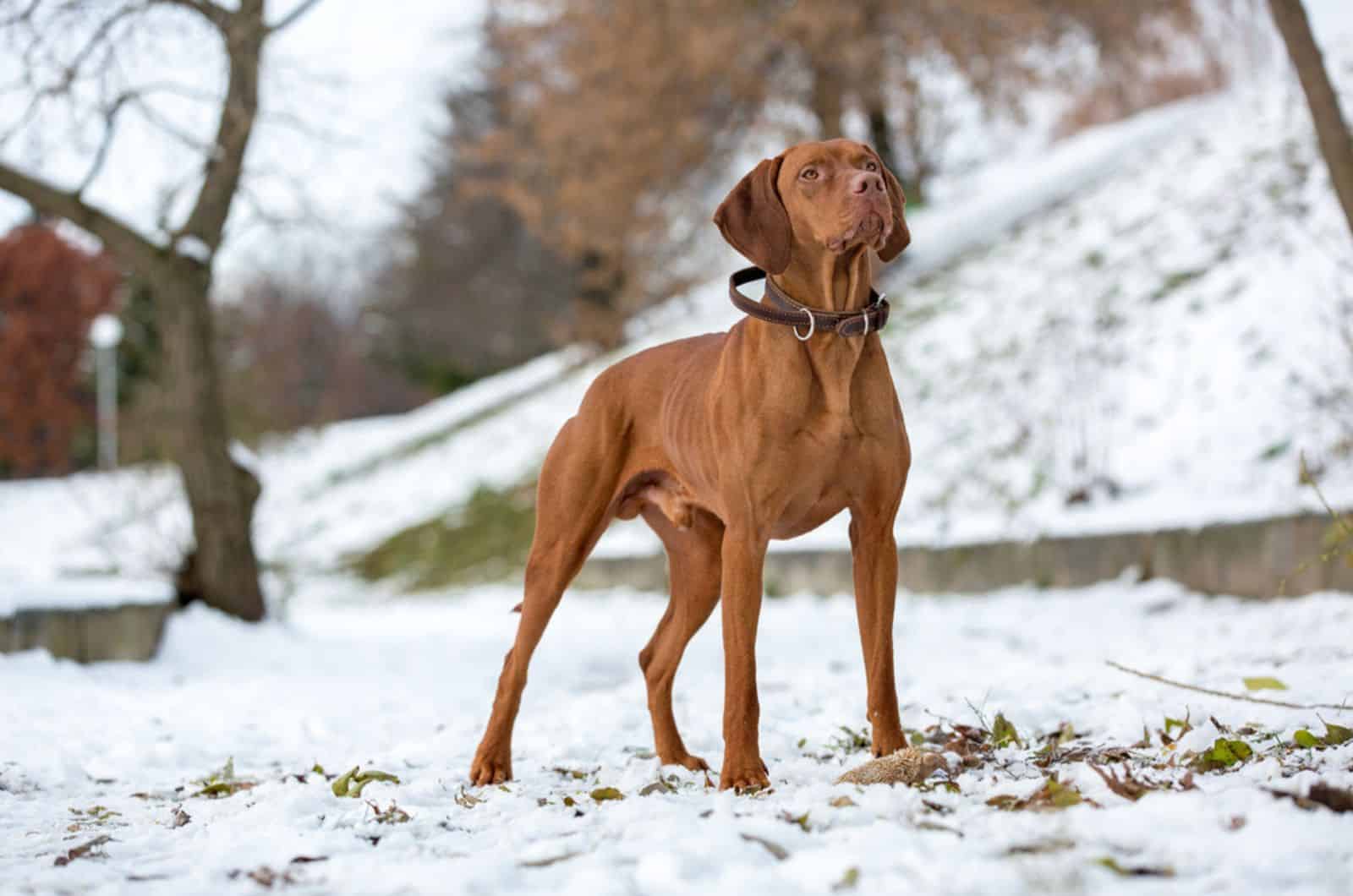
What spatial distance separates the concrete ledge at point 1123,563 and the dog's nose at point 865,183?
3012mm

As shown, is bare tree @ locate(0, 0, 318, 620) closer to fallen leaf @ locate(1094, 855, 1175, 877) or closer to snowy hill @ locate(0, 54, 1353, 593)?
snowy hill @ locate(0, 54, 1353, 593)

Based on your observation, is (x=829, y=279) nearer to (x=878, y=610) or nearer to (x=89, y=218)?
(x=878, y=610)

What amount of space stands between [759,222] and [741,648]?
1.12 meters

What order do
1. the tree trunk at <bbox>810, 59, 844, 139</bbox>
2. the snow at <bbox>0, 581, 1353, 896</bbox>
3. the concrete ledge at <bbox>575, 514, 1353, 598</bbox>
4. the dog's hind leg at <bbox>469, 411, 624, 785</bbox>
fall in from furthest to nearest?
the tree trunk at <bbox>810, 59, 844, 139</bbox>
the concrete ledge at <bbox>575, 514, 1353, 598</bbox>
the dog's hind leg at <bbox>469, 411, 624, 785</bbox>
the snow at <bbox>0, 581, 1353, 896</bbox>

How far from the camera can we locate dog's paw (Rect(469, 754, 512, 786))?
158 inches

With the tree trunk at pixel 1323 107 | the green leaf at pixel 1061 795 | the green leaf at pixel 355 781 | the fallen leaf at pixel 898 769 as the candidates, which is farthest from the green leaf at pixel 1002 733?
the tree trunk at pixel 1323 107

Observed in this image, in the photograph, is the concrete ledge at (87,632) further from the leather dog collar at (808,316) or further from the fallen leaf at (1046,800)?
the fallen leaf at (1046,800)

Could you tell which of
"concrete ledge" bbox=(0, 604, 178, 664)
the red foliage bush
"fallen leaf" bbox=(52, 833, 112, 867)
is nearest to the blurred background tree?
"concrete ledge" bbox=(0, 604, 178, 664)

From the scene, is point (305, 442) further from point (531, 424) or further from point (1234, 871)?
point (1234, 871)

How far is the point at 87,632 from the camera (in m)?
7.26

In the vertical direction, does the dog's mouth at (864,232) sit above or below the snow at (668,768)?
above

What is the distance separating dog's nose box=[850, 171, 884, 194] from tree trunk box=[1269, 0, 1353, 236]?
335 cm

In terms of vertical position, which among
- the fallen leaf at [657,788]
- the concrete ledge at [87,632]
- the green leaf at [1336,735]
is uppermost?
the concrete ledge at [87,632]

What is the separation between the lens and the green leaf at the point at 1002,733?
393cm
